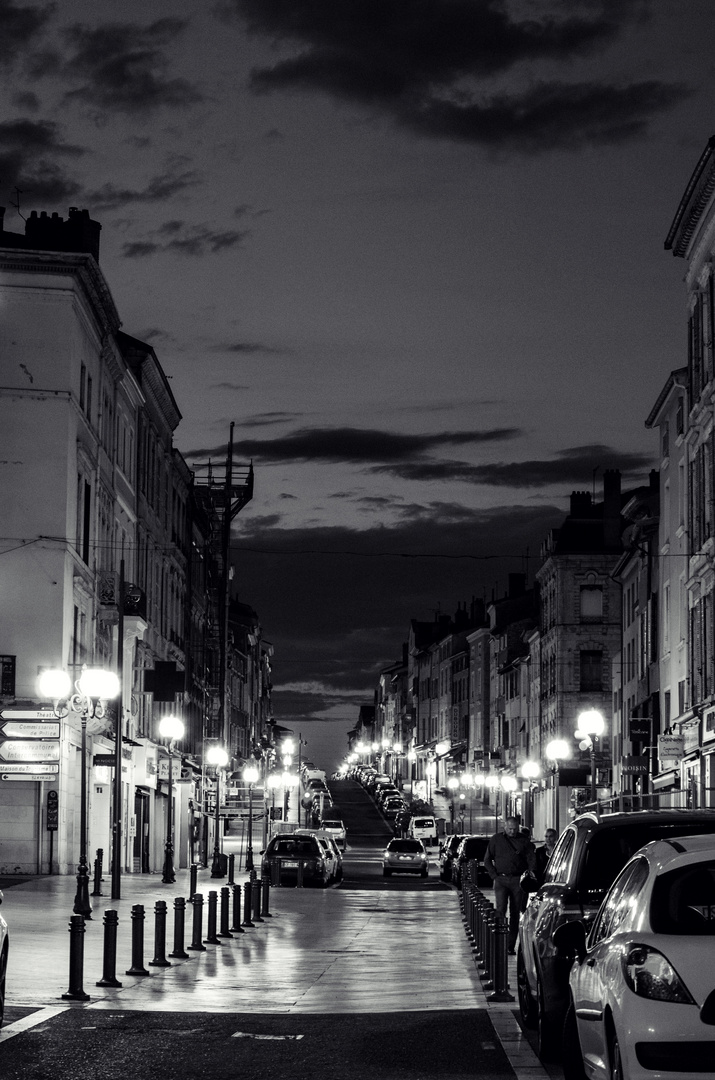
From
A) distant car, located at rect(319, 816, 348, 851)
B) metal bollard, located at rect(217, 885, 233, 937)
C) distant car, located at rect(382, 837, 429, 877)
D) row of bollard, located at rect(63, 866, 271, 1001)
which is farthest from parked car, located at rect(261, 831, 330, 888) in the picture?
distant car, located at rect(319, 816, 348, 851)

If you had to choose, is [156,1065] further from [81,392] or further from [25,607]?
[81,392]

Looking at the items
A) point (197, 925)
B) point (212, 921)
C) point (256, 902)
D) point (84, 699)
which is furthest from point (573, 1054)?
point (84, 699)

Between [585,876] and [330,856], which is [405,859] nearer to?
[330,856]

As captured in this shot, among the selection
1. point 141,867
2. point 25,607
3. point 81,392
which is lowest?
point 141,867

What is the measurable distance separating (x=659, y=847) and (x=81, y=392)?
4271cm

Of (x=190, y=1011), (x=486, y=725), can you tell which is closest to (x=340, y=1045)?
(x=190, y=1011)

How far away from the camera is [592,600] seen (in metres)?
95.0

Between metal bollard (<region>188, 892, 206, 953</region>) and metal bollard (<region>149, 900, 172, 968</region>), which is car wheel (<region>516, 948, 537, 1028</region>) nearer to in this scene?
metal bollard (<region>149, 900, 172, 968</region>)

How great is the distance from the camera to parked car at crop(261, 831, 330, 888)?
5325 centimetres

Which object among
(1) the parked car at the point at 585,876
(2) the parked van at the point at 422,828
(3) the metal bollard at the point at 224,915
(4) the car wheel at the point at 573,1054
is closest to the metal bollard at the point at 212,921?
(3) the metal bollard at the point at 224,915

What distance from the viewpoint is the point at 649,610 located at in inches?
2498

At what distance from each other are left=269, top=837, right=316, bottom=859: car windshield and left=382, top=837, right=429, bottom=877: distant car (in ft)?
38.3

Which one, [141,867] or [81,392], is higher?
[81,392]

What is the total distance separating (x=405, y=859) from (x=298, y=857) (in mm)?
12945
